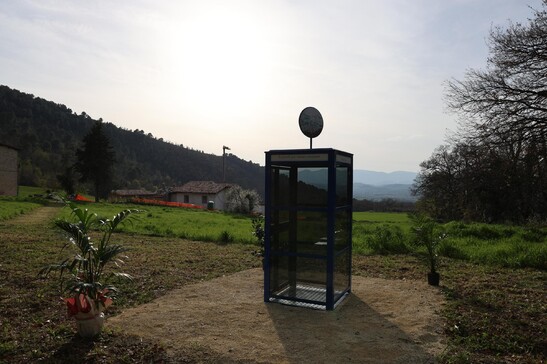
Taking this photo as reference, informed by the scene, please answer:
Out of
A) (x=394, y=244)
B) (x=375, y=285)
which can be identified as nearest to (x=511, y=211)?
(x=394, y=244)

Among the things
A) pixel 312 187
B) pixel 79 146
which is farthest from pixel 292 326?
pixel 79 146

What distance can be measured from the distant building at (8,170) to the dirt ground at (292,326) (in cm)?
4749

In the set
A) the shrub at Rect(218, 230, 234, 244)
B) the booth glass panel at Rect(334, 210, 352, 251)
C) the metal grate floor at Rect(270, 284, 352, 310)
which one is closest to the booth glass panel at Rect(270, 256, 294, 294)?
the metal grate floor at Rect(270, 284, 352, 310)

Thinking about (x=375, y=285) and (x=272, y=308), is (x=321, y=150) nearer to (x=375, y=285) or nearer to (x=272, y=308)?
(x=272, y=308)

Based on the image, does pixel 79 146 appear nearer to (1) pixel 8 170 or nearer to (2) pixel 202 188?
(2) pixel 202 188

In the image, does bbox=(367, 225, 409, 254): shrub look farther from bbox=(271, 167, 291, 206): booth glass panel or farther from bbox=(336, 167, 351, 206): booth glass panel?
bbox=(271, 167, 291, 206): booth glass panel

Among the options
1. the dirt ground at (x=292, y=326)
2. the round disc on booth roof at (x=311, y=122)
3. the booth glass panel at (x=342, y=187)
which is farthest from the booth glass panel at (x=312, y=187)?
the dirt ground at (x=292, y=326)

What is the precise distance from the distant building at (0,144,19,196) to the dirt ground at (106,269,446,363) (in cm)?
4749

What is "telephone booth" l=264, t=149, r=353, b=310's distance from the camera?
6922 mm

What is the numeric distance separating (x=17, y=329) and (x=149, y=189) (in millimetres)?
86088

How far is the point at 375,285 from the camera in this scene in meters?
8.91

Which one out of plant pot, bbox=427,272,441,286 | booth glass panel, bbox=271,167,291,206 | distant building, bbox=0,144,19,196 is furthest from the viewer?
distant building, bbox=0,144,19,196

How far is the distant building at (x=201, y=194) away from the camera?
6450 centimetres

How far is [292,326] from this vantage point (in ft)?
20.2
